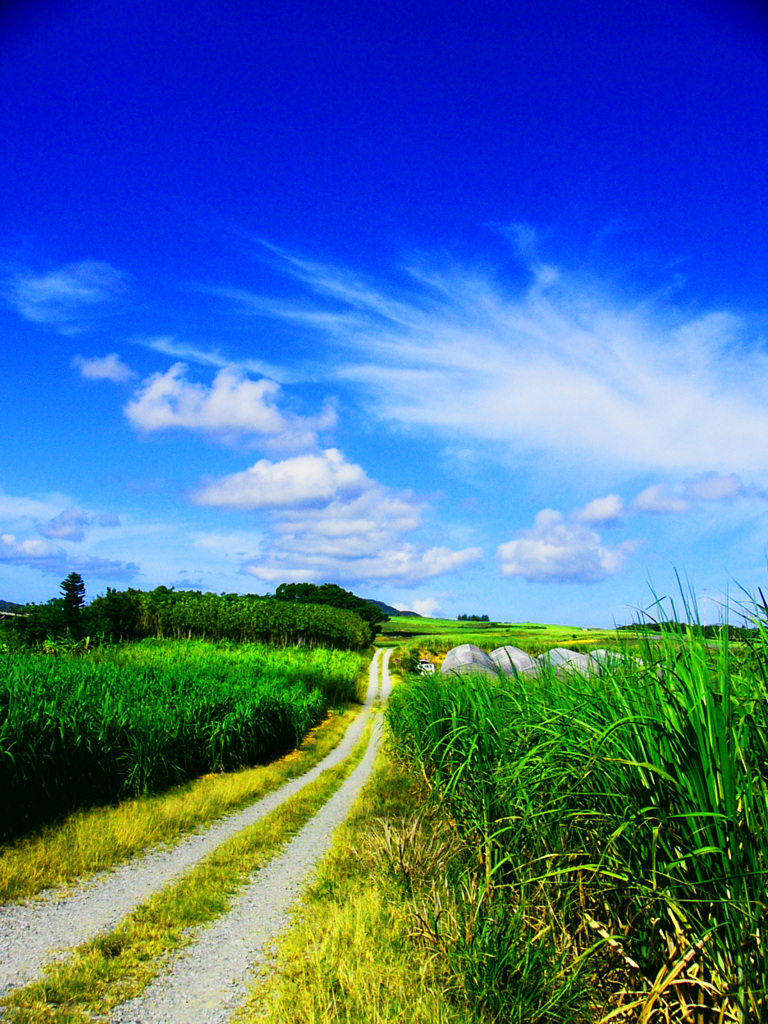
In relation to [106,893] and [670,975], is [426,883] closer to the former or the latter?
[670,975]

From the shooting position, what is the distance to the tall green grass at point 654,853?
2770 mm

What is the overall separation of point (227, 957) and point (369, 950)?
56.0 inches

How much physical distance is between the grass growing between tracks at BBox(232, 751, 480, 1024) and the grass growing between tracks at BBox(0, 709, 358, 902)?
2668 millimetres

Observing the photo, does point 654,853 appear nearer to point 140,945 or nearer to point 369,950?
point 369,950

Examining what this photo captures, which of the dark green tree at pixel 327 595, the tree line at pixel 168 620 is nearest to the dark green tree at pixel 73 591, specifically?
the tree line at pixel 168 620

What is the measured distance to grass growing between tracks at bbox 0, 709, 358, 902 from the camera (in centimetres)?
669

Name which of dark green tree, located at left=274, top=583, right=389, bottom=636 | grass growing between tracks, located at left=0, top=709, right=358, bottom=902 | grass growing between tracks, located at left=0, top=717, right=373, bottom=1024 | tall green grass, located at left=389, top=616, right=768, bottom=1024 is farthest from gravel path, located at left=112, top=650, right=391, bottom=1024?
dark green tree, located at left=274, top=583, right=389, bottom=636

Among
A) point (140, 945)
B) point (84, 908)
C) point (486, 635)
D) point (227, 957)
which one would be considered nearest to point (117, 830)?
point (84, 908)

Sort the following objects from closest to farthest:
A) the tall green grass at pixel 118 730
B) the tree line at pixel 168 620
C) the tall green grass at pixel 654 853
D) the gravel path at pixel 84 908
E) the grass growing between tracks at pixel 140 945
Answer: the tall green grass at pixel 654 853, the grass growing between tracks at pixel 140 945, the gravel path at pixel 84 908, the tall green grass at pixel 118 730, the tree line at pixel 168 620

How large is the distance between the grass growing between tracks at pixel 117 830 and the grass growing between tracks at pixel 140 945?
3.36ft

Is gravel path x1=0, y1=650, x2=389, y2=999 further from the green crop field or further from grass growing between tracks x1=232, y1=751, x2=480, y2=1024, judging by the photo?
the green crop field

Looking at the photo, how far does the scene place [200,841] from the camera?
332 inches

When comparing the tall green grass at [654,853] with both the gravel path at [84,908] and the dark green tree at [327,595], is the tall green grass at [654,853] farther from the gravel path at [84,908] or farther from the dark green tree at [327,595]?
the dark green tree at [327,595]

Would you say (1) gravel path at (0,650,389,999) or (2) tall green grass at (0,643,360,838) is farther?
(2) tall green grass at (0,643,360,838)
